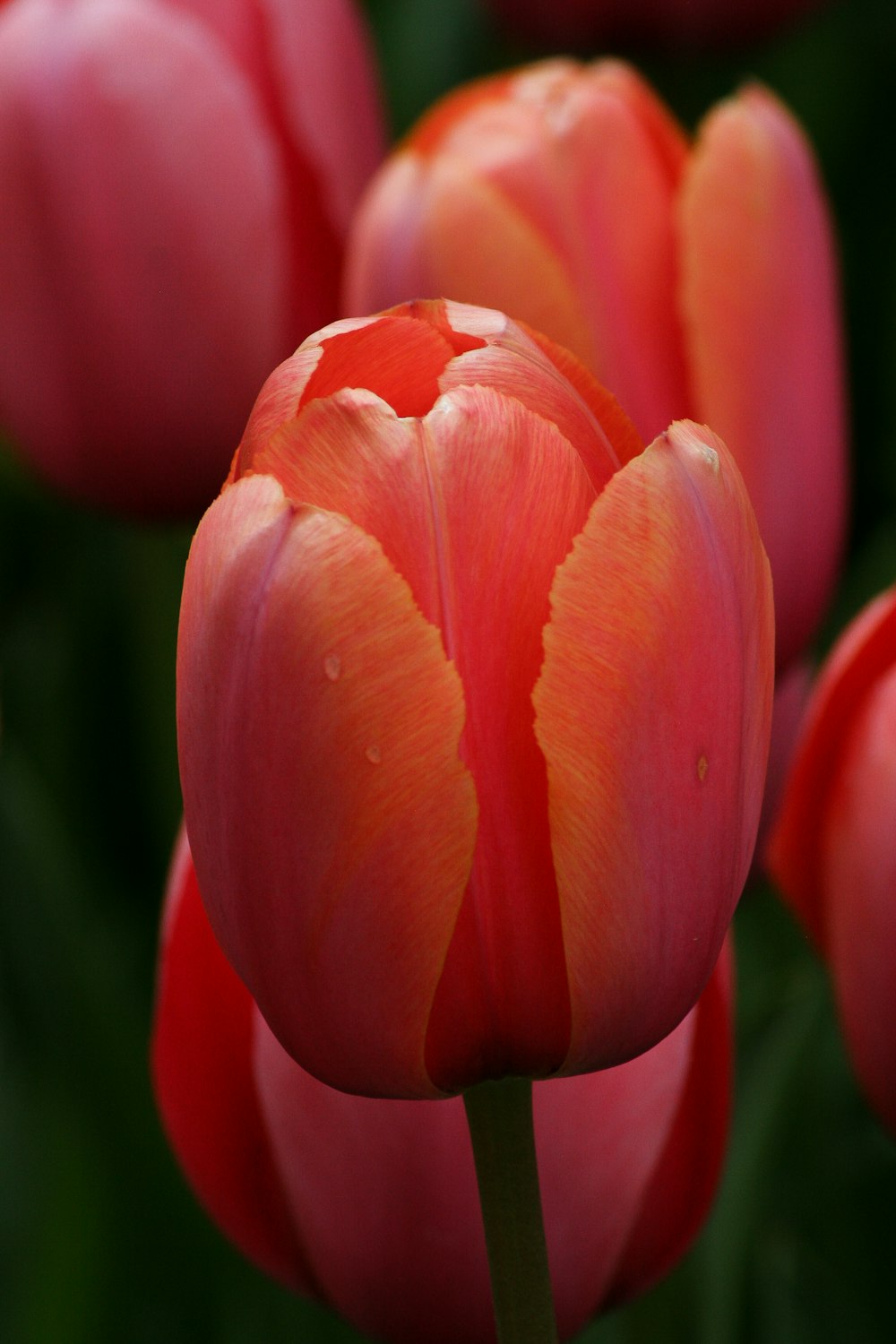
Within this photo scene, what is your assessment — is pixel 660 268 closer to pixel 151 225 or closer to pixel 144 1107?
pixel 151 225

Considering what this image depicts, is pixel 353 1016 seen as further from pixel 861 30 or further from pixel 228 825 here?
pixel 861 30

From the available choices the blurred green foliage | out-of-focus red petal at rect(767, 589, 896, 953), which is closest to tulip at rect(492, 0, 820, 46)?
the blurred green foliage

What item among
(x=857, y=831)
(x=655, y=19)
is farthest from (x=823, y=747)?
(x=655, y=19)

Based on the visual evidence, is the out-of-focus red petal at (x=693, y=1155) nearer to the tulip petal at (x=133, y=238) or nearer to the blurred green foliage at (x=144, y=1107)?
the blurred green foliage at (x=144, y=1107)

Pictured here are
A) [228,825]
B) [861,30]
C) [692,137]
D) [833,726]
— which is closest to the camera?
[228,825]

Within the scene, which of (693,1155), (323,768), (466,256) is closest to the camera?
(323,768)

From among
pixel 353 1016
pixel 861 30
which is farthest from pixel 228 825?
pixel 861 30
